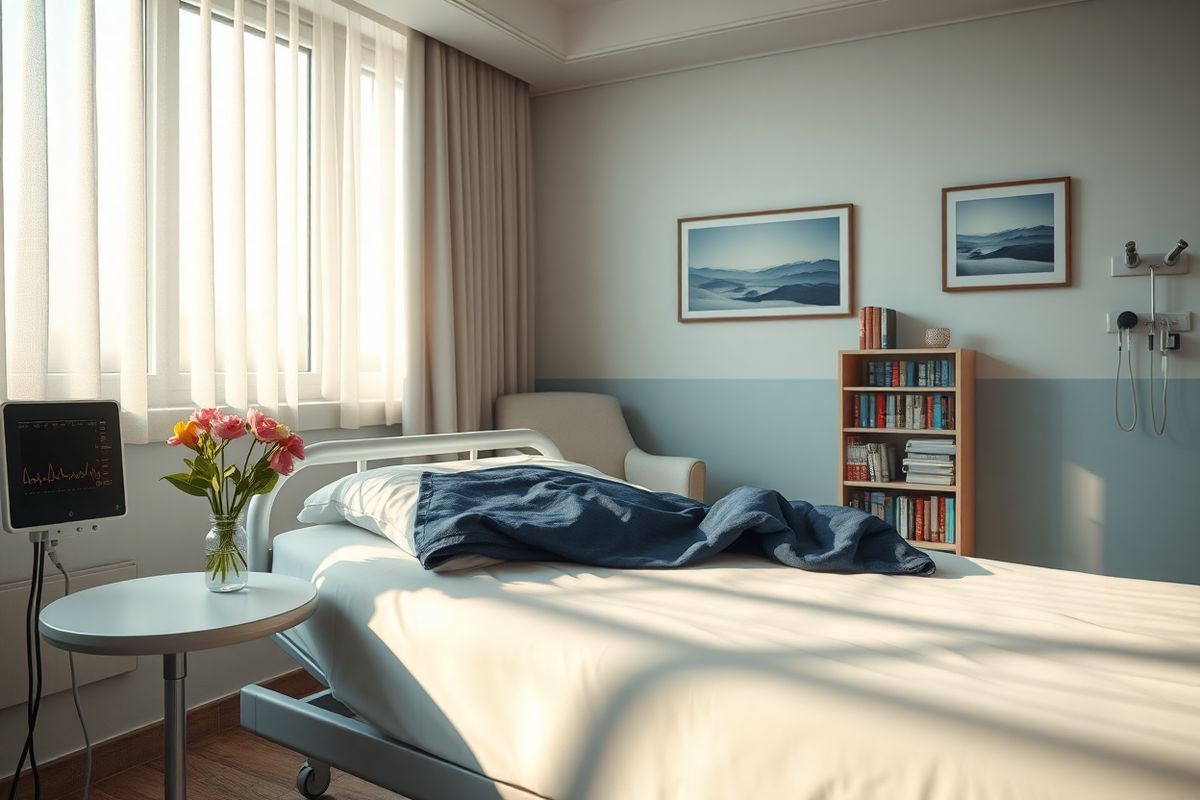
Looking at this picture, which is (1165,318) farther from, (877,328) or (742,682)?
(742,682)

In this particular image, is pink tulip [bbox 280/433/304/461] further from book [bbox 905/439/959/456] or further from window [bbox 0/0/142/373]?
book [bbox 905/439/959/456]

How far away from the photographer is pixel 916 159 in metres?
3.59

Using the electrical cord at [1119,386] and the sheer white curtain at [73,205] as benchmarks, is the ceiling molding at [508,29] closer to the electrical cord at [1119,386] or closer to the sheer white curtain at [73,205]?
the sheer white curtain at [73,205]

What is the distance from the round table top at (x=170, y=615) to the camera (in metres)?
1.59

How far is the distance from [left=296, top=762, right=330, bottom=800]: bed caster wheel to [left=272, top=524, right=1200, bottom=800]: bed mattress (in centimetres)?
55

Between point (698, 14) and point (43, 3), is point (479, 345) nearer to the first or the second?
point (698, 14)

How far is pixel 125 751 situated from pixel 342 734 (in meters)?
1.18

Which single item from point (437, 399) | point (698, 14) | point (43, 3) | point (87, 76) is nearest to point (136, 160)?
point (87, 76)

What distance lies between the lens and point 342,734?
1.80m

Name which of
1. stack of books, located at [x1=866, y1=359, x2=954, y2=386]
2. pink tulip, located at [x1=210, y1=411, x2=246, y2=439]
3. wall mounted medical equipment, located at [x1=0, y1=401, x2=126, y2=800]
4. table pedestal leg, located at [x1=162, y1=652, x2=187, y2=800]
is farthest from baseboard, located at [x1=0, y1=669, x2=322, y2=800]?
stack of books, located at [x1=866, y1=359, x2=954, y2=386]

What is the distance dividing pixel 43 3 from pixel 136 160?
45 centimetres

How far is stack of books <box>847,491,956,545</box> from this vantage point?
3.31 m

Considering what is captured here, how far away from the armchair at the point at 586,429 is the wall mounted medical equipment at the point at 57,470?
1983 mm

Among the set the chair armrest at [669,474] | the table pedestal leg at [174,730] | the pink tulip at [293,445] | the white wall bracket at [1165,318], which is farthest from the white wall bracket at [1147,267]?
the table pedestal leg at [174,730]
